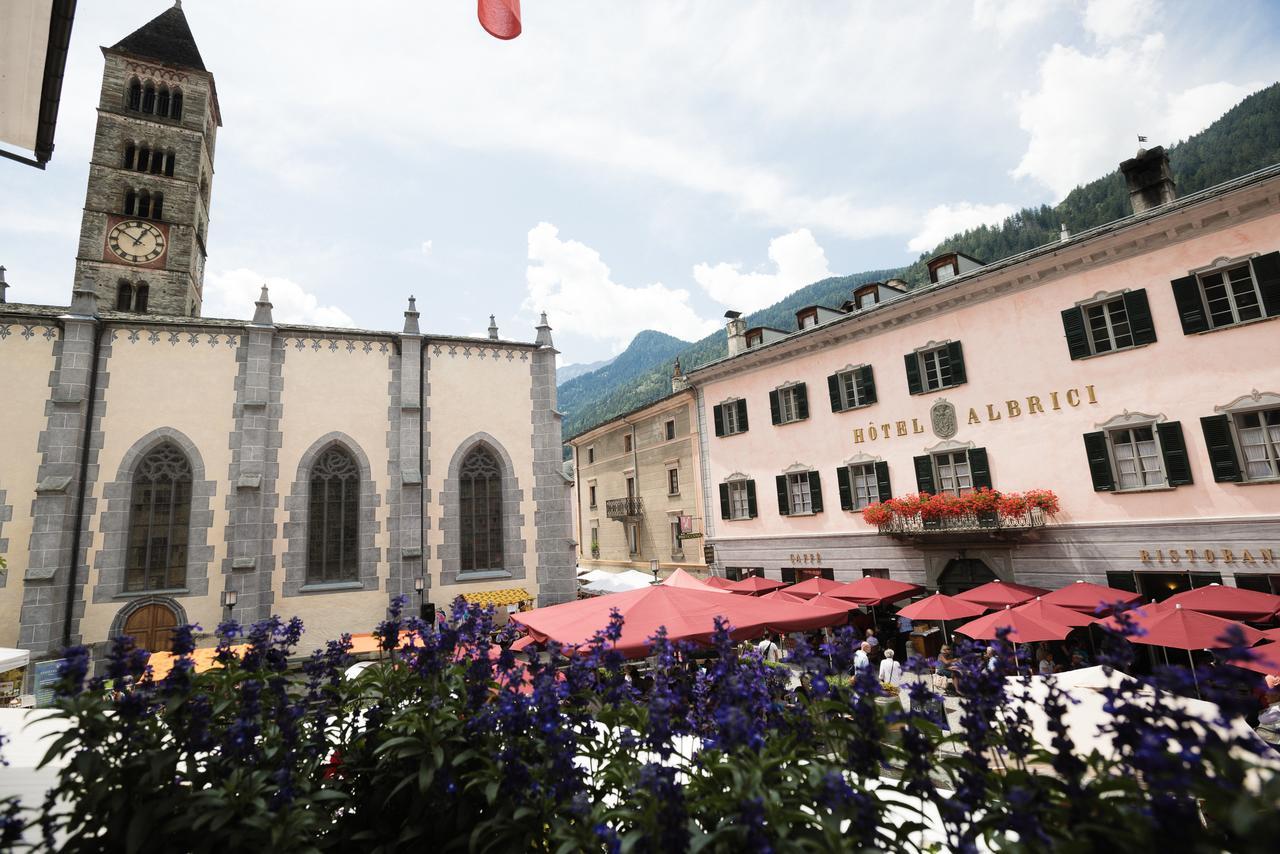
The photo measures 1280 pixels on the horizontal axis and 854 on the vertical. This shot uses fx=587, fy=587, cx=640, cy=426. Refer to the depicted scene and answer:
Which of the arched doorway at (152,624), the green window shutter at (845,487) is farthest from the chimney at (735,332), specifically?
the arched doorway at (152,624)

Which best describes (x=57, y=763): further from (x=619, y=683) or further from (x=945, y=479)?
(x=945, y=479)

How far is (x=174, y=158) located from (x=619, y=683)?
126 ft

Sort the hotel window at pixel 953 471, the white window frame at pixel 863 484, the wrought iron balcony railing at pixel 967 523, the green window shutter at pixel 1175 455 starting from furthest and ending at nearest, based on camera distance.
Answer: the white window frame at pixel 863 484 → the hotel window at pixel 953 471 → the wrought iron balcony railing at pixel 967 523 → the green window shutter at pixel 1175 455

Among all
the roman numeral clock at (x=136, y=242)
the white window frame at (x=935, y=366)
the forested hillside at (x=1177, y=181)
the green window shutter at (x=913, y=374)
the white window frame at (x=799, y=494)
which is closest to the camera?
the white window frame at (x=935, y=366)

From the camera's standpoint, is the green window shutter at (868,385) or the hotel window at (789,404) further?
the hotel window at (789,404)

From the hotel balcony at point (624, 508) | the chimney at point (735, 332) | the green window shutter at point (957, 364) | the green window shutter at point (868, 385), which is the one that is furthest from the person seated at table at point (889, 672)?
the hotel balcony at point (624, 508)

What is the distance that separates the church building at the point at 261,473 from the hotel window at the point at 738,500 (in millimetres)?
7314

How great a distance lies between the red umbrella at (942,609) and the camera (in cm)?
1389

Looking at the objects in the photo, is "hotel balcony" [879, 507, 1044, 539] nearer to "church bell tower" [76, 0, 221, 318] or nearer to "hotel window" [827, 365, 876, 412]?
"hotel window" [827, 365, 876, 412]

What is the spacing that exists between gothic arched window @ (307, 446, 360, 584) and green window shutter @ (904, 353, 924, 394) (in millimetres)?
18938

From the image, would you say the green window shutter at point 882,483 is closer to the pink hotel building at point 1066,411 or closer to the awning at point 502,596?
the pink hotel building at point 1066,411

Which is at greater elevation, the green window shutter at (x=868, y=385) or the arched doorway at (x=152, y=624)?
the green window shutter at (x=868, y=385)

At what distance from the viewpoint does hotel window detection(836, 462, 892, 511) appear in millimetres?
20219

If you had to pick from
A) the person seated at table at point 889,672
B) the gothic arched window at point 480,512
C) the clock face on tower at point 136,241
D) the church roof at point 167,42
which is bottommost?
the person seated at table at point 889,672
